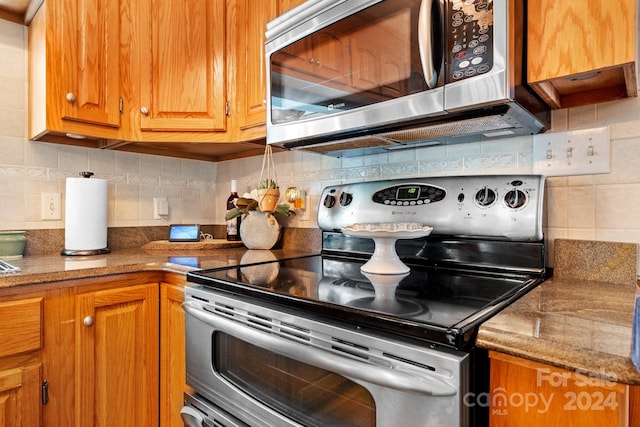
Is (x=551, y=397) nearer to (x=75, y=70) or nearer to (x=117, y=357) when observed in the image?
(x=117, y=357)

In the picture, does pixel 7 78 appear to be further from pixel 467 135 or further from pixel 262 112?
pixel 467 135

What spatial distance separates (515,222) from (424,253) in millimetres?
286

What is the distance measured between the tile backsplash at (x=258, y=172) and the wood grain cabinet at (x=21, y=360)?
625 millimetres

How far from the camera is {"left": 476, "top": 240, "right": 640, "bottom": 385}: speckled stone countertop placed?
0.47 m

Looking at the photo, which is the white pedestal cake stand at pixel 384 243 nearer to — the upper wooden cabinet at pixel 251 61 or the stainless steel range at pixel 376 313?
the stainless steel range at pixel 376 313

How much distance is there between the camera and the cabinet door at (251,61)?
145cm

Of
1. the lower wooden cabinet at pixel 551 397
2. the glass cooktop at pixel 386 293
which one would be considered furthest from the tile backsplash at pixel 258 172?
the lower wooden cabinet at pixel 551 397

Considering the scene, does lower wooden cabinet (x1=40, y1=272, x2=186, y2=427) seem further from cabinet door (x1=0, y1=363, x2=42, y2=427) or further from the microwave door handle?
the microwave door handle

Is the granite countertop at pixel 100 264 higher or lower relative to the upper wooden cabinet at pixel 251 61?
lower

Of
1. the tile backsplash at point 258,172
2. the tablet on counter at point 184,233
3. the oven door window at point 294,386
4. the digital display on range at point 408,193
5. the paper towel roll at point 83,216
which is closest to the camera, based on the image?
the oven door window at point 294,386

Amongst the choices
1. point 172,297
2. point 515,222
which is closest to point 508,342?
point 515,222

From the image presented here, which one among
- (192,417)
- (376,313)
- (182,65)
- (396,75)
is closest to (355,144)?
(396,75)

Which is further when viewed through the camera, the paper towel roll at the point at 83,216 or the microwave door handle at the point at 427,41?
the paper towel roll at the point at 83,216

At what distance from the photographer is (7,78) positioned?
1498 mm
